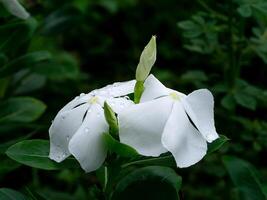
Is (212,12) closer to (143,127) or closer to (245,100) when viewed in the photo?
(245,100)

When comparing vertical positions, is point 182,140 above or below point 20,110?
above

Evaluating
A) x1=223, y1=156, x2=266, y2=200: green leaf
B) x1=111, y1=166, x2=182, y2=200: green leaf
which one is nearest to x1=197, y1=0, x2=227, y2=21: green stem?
x1=223, y1=156, x2=266, y2=200: green leaf

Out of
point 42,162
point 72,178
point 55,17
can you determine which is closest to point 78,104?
point 42,162

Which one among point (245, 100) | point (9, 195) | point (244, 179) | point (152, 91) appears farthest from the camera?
point (245, 100)


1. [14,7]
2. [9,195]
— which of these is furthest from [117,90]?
[14,7]

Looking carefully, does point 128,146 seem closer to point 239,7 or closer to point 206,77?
point 239,7

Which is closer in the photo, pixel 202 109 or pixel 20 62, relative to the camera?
pixel 202 109

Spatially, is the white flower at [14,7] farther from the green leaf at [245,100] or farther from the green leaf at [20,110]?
the green leaf at [245,100]
